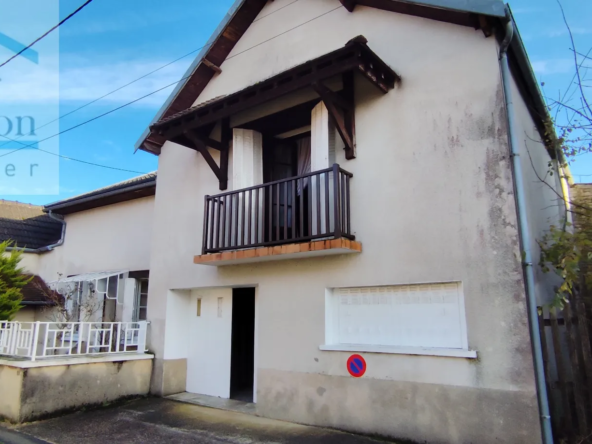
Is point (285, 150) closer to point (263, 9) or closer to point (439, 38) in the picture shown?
point (263, 9)

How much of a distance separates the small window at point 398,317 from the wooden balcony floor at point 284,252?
80 centimetres

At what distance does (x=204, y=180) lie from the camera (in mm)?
10055

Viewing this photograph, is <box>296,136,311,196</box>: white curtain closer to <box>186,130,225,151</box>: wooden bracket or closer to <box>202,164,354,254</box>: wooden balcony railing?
<box>202,164,354,254</box>: wooden balcony railing

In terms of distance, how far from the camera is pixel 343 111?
782 cm

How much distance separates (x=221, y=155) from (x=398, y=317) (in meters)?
5.23

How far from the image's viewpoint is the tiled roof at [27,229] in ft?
50.6

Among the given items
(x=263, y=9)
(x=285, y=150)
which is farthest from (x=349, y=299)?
(x=263, y=9)

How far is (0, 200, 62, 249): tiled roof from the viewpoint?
15.4m

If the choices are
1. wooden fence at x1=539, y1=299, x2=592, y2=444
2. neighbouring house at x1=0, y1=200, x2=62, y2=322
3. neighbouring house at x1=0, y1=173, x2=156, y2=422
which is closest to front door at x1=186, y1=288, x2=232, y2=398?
neighbouring house at x1=0, y1=173, x2=156, y2=422

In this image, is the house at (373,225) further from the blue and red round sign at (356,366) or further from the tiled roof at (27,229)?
the tiled roof at (27,229)

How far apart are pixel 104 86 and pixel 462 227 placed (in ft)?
31.8

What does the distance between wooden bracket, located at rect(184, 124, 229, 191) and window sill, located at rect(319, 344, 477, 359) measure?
14.1ft

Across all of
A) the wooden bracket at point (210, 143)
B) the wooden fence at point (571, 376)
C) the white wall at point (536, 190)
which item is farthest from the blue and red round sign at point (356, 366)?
the wooden bracket at point (210, 143)

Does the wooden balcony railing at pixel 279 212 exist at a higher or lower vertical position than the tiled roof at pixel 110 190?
lower
